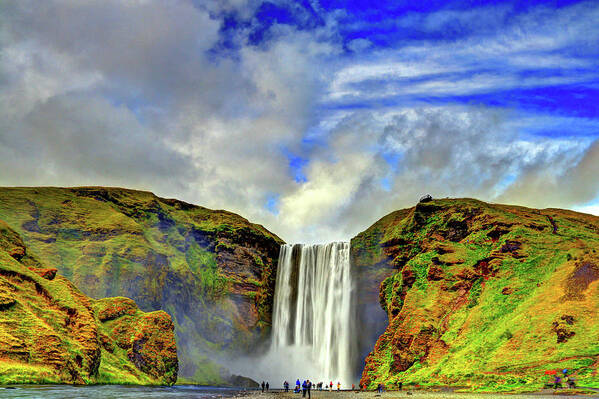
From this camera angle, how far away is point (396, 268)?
318ft

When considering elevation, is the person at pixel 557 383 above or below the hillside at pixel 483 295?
below

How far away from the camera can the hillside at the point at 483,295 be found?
50.8 m

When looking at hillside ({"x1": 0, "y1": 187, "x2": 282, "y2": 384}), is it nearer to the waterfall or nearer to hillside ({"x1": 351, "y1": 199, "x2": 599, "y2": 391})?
the waterfall

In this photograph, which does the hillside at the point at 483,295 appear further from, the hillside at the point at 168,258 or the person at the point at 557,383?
the hillside at the point at 168,258

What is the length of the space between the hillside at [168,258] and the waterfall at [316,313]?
7.72 m

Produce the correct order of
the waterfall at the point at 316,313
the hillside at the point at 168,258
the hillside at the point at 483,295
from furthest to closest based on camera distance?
the hillside at the point at 168,258 < the waterfall at the point at 316,313 < the hillside at the point at 483,295

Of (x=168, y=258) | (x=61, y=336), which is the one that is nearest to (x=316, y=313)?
(x=168, y=258)

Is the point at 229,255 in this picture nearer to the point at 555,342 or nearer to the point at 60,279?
the point at 60,279

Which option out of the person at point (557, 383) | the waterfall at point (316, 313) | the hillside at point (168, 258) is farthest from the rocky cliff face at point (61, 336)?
the person at point (557, 383)

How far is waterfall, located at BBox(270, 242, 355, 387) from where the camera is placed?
3870 inches

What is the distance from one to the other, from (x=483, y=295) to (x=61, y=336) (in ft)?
175

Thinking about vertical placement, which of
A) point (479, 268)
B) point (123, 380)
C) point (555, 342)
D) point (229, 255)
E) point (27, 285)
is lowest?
point (123, 380)

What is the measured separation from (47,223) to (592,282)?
4110 inches

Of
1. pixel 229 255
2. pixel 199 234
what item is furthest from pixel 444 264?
pixel 199 234
